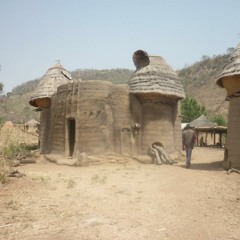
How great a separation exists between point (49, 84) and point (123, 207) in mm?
13500

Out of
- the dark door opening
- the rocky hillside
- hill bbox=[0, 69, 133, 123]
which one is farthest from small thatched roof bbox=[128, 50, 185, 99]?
the rocky hillside

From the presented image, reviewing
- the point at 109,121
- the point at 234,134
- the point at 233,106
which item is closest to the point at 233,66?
the point at 233,106

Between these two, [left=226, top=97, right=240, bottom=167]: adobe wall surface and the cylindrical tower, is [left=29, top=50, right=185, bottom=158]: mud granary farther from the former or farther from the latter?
[left=226, top=97, right=240, bottom=167]: adobe wall surface

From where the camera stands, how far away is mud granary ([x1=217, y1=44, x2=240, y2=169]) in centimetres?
1072

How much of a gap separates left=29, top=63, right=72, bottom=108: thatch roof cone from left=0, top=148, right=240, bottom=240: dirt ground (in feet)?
29.5

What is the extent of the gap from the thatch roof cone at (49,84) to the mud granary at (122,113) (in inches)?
119

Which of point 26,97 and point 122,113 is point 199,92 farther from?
point 122,113

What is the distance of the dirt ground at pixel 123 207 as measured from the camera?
5.15m

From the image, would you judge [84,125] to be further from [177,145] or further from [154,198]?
[154,198]

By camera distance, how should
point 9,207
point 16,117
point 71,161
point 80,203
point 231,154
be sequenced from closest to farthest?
1. point 9,207
2. point 80,203
3. point 231,154
4. point 71,161
5. point 16,117

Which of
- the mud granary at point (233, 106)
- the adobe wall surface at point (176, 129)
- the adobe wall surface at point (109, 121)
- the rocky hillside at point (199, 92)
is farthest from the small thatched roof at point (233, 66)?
the rocky hillside at point (199, 92)

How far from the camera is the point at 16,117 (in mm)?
61594

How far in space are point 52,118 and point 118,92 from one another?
13.1 ft

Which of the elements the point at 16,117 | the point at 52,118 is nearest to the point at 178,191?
the point at 52,118
